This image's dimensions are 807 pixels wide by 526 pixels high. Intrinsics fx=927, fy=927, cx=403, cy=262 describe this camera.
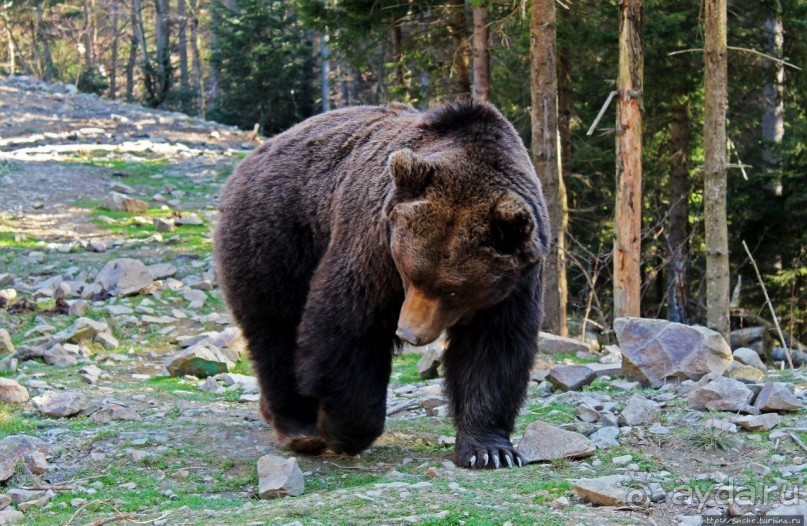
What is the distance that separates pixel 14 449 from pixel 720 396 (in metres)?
4.65

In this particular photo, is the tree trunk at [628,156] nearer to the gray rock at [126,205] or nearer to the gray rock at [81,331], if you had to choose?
the gray rock at [81,331]

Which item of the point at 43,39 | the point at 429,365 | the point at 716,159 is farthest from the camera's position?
the point at 43,39

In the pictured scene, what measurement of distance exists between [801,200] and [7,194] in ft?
51.6

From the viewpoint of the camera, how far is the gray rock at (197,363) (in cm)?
918

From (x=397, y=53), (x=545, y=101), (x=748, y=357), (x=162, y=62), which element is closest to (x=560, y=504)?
(x=748, y=357)

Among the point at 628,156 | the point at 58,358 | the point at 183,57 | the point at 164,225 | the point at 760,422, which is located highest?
the point at 183,57

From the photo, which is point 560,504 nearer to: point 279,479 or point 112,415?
point 279,479

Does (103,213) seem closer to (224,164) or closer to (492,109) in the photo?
(224,164)

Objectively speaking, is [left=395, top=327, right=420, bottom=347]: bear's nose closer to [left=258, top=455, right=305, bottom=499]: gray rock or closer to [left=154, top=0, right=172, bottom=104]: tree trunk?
[left=258, top=455, right=305, bottom=499]: gray rock

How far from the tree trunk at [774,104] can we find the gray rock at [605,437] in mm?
12033

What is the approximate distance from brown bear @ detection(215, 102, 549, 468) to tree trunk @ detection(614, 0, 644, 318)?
5.29 meters

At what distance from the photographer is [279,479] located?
5301 millimetres

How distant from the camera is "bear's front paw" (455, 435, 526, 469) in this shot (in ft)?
18.1

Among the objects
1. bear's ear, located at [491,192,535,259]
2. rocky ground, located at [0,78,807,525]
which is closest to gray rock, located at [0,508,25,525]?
rocky ground, located at [0,78,807,525]
